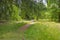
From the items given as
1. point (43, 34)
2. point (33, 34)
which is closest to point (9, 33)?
point (33, 34)

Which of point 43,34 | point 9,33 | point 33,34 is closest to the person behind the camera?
point 43,34

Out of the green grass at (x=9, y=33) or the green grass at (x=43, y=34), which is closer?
the green grass at (x=43, y=34)

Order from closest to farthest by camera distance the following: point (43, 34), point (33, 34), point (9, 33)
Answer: point (43, 34)
point (33, 34)
point (9, 33)

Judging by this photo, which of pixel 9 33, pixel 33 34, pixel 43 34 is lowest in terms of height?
pixel 9 33

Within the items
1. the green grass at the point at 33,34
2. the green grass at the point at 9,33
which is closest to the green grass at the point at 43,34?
the green grass at the point at 33,34

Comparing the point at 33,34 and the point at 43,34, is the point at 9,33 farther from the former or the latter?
the point at 43,34

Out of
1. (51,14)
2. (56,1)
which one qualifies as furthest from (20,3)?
(51,14)

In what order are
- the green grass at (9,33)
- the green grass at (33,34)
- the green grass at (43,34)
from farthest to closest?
the green grass at (9,33) → the green grass at (33,34) → the green grass at (43,34)

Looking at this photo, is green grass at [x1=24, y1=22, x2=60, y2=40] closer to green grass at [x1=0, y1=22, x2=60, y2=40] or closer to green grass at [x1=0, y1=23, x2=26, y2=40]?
green grass at [x1=0, y1=22, x2=60, y2=40]

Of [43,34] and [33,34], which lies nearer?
[43,34]

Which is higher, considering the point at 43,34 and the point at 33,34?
the point at 43,34

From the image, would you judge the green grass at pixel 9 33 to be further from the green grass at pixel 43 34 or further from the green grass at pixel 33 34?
the green grass at pixel 43 34

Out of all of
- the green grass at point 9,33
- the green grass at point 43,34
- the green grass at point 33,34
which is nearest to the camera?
the green grass at point 43,34

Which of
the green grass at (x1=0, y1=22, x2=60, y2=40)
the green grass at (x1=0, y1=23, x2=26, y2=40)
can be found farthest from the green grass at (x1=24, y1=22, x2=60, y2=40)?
the green grass at (x1=0, y1=23, x2=26, y2=40)
